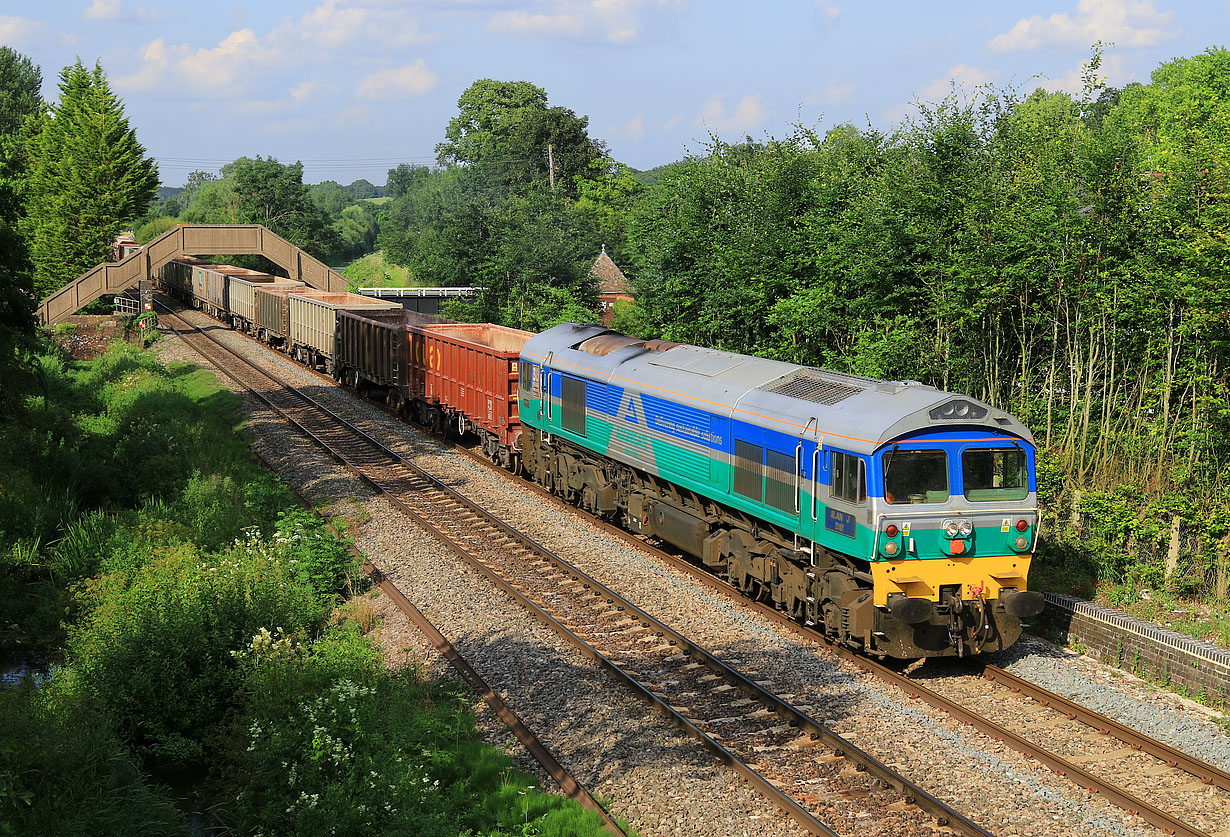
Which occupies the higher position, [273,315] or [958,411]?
[273,315]

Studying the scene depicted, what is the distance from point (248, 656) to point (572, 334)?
1119 centimetres

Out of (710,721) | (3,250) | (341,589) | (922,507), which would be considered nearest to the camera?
(710,721)

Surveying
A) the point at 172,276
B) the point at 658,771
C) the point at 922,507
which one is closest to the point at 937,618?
the point at 922,507

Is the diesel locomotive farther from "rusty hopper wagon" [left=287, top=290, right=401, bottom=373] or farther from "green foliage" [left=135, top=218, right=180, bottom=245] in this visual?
"green foliage" [left=135, top=218, right=180, bottom=245]

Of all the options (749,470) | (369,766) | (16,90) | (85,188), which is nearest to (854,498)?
(749,470)

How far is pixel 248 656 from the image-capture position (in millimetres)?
12875

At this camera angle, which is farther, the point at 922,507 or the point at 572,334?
the point at 572,334

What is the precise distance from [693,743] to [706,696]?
4.50 feet

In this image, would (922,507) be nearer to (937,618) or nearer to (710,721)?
(937,618)

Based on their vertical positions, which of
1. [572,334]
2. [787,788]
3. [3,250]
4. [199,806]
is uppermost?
[3,250]

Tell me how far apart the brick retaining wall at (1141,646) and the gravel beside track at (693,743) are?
345mm

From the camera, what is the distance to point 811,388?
47.4 ft

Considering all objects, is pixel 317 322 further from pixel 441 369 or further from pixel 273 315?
pixel 441 369

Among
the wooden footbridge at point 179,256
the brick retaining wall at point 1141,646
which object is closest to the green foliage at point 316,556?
the brick retaining wall at point 1141,646
